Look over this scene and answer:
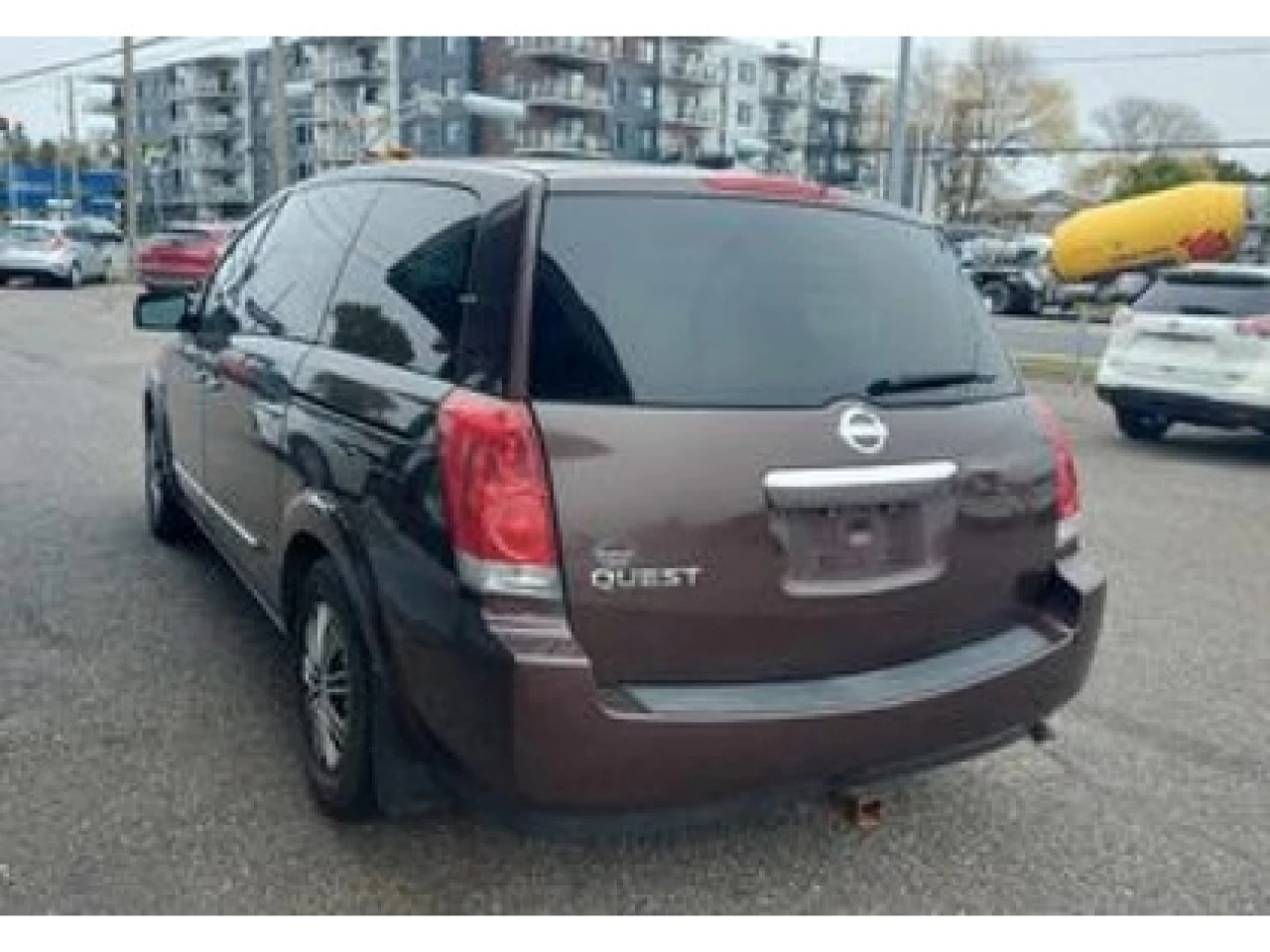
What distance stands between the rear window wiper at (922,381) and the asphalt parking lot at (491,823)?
112 centimetres

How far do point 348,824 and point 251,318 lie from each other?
5.93ft

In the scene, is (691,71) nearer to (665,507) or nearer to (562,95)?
(562,95)

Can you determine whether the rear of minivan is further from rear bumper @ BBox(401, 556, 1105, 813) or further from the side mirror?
the side mirror

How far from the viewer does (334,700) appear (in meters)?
3.11

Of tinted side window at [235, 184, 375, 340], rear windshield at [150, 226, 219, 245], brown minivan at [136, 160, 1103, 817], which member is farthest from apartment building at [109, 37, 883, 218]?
brown minivan at [136, 160, 1103, 817]

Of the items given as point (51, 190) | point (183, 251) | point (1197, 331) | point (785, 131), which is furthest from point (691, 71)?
point (1197, 331)

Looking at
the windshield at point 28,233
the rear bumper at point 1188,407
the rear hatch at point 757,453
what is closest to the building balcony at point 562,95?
the windshield at point 28,233

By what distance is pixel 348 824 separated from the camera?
304 centimetres

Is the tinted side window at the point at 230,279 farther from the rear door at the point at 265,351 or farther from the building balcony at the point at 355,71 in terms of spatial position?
the building balcony at the point at 355,71

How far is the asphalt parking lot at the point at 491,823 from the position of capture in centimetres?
281

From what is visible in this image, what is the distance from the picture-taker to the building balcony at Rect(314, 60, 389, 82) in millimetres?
67562

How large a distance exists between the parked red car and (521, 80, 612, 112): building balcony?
1683 inches

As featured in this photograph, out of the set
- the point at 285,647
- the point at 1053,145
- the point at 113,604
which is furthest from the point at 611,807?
the point at 1053,145

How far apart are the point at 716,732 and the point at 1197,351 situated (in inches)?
316
